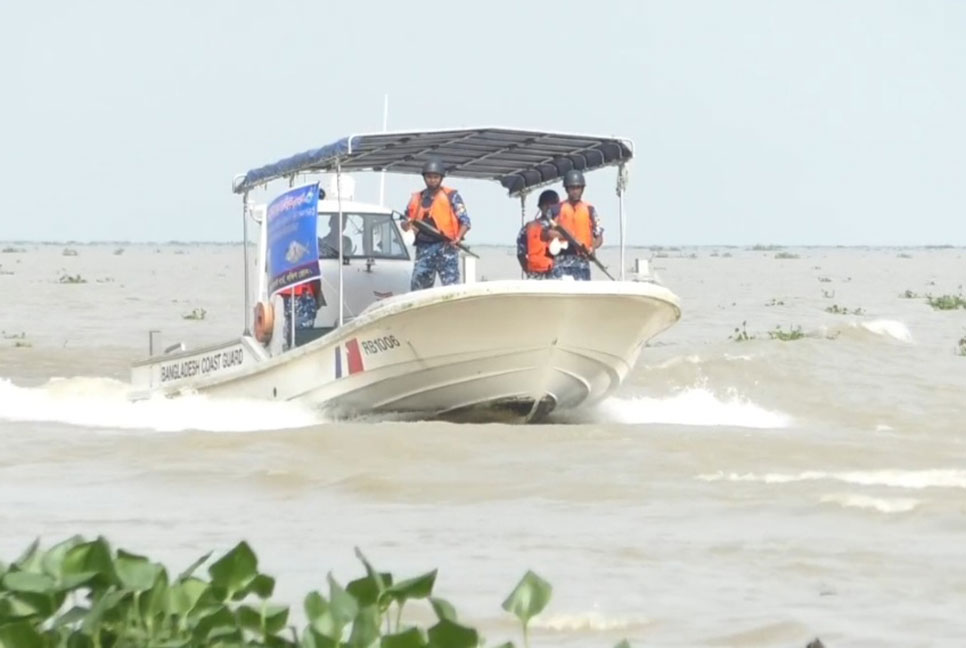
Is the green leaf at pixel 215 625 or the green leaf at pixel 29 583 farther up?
the green leaf at pixel 29 583

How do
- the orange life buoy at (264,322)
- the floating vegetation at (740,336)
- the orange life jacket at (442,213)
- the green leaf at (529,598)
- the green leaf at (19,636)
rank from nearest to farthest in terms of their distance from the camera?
1. the green leaf at (19,636)
2. the green leaf at (529,598)
3. the orange life jacket at (442,213)
4. the orange life buoy at (264,322)
5. the floating vegetation at (740,336)

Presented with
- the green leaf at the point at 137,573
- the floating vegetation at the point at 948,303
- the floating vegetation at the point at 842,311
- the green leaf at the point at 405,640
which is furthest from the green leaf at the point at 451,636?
the floating vegetation at the point at 948,303

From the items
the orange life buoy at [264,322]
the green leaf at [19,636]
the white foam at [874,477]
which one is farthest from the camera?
the orange life buoy at [264,322]

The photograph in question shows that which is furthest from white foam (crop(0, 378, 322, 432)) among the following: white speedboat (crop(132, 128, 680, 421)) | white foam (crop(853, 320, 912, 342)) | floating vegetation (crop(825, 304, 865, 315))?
floating vegetation (crop(825, 304, 865, 315))

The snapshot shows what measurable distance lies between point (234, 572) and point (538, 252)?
924 cm

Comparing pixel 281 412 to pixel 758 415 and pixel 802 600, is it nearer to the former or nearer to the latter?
pixel 758 415

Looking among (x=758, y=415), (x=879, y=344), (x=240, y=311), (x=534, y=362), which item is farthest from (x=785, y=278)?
(x=534, y=362)

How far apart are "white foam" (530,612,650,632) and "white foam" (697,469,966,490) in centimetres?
384

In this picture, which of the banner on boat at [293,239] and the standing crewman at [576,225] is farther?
the standing crewman at [576,225]

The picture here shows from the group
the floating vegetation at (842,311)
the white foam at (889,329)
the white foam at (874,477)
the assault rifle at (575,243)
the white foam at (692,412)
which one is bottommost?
the floating vegetation at (842,311)

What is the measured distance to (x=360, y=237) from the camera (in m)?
14.4

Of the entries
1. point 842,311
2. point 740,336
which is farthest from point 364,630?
point 842,311

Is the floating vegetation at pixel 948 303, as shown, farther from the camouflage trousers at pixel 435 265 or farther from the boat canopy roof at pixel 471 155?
the camouflage trousers at pixel 435 265

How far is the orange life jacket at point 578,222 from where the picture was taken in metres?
13.3
